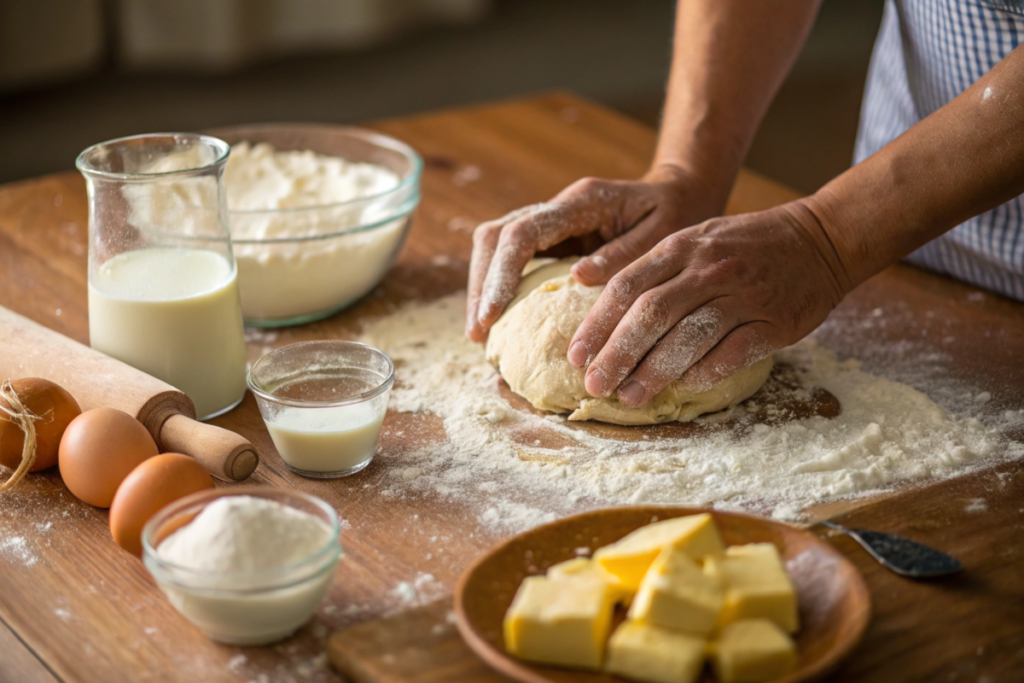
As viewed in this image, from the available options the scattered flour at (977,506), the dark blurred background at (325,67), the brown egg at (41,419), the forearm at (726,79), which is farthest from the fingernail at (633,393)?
the dark blurred background at (325,67)

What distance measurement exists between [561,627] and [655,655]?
9 cm

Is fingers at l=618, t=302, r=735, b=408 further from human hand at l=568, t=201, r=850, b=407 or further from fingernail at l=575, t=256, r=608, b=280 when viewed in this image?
fingernail at l=575, t=256, r=608, b=280

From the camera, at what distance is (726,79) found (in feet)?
6.09

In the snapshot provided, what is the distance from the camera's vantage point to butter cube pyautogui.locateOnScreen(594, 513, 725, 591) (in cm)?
98

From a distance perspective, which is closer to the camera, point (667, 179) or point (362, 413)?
point (362, 413)

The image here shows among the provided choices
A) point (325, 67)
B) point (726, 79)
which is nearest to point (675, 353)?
point (726, 79)

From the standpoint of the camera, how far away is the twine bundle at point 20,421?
1.25m

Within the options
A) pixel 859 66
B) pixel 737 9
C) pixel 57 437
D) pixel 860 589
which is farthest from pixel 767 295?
pixel 859 66

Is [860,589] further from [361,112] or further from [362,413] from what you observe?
[361,112]

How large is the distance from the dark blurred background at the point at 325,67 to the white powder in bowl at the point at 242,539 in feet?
11.3

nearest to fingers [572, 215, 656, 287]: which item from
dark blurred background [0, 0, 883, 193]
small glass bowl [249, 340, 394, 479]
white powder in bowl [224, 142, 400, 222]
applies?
small glass bowl [249, 340, 394, 479]

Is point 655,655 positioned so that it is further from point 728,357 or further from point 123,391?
point 123,391

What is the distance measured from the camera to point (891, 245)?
1.47 m

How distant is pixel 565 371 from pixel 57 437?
684 millimetres
